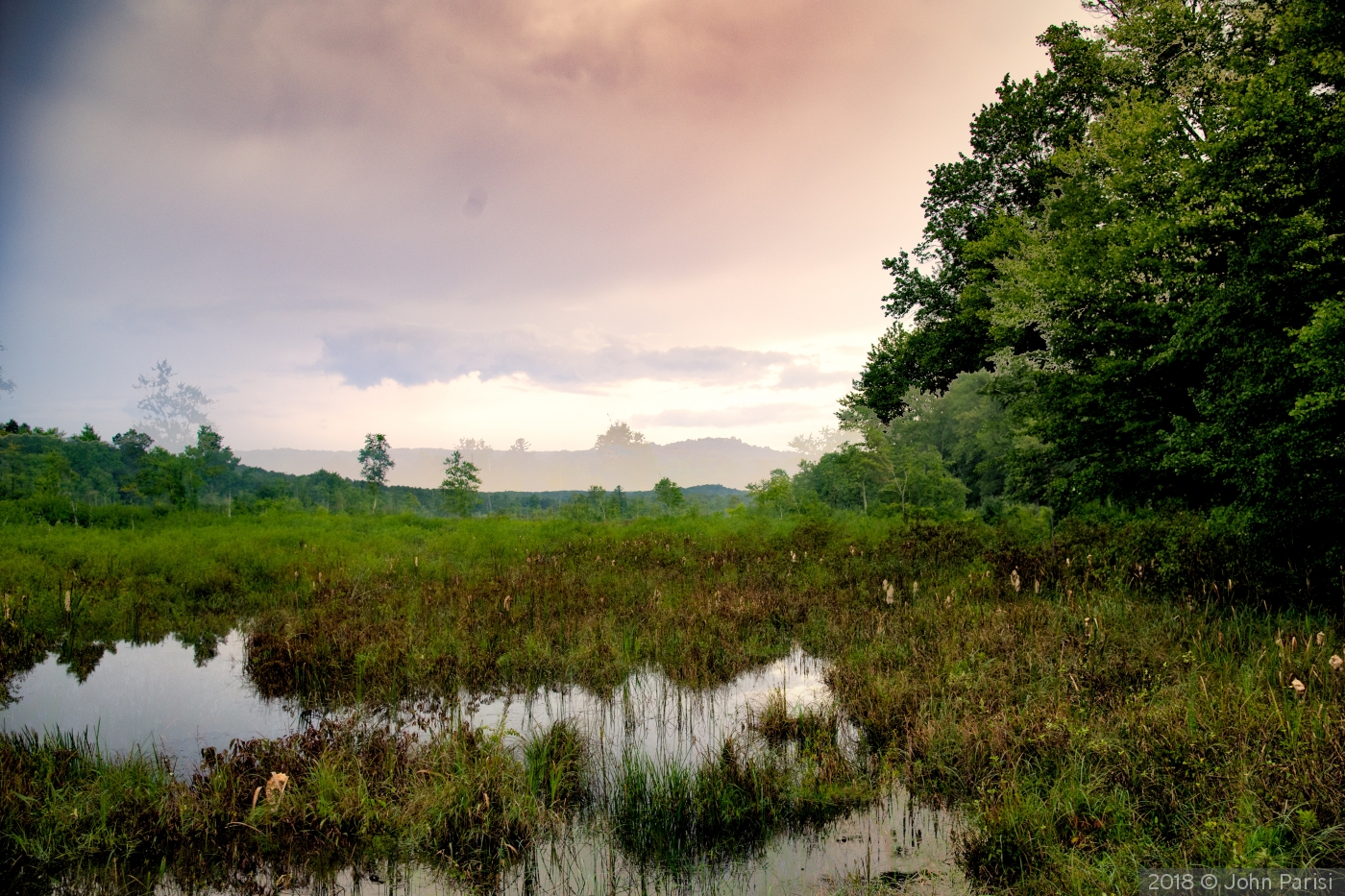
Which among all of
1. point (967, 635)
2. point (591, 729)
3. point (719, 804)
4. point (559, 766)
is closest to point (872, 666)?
point (967, 635)

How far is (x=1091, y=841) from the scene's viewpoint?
3242 mm

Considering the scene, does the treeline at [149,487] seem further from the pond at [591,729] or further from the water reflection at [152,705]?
the pond at [591,729]

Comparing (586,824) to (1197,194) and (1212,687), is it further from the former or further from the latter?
(1197,194)

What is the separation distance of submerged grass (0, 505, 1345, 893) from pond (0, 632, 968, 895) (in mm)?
230

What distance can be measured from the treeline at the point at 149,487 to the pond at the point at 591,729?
22789 mm

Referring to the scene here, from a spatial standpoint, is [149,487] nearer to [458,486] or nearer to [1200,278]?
[458,486]

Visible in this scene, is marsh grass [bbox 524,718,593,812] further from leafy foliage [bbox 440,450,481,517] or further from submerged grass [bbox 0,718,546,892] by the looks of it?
leafy foliage [bbox 440,450,481,517]

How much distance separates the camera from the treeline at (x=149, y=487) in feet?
81.4

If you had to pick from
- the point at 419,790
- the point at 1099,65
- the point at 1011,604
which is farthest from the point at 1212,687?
the point at 1099,65

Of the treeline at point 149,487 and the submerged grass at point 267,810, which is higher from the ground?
the treeline at point 149,487

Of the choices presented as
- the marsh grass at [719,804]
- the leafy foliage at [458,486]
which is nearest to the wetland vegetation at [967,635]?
the marsh grass at [719,804]

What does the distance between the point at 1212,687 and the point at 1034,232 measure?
547 inches

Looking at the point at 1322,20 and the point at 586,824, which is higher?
the point at 1322,20

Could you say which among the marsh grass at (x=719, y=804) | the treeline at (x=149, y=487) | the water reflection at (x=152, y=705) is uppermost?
the treeline at (x=149, y=487)
